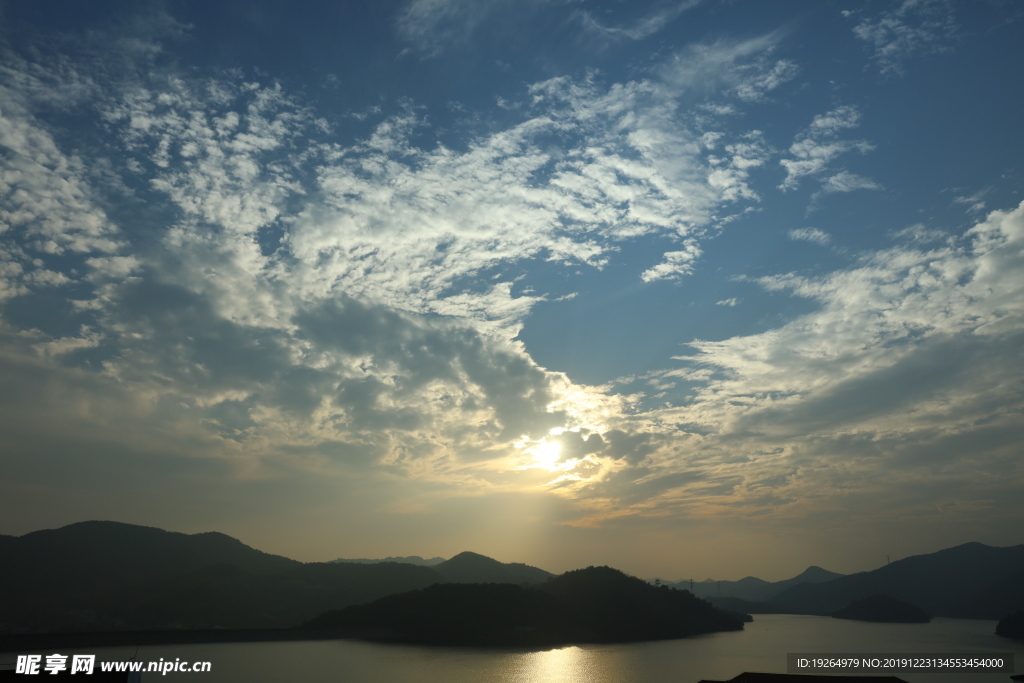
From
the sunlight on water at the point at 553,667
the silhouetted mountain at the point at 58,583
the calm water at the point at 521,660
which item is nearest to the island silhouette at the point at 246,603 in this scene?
the silhouetted mountain at the point at 58,583

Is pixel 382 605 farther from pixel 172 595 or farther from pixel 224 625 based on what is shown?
pixel 172 595

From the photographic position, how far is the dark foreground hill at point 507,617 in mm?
155375

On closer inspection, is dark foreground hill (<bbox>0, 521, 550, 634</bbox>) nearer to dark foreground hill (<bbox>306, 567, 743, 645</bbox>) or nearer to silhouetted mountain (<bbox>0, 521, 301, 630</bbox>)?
silhouetted mountain (<bbox>0, 521, 301, 630</bbox>)

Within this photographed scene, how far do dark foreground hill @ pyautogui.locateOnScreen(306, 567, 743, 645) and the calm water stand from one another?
12.7 metres

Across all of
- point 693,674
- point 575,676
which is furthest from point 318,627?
point 693,674

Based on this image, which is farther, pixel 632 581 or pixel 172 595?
pixel 632 581

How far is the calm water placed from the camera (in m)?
90.9

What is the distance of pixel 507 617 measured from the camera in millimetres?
158000

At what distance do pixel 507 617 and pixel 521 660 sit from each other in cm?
4294

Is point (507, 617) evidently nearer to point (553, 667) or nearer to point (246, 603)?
point (553, 667)

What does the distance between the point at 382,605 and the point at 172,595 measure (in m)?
65.8

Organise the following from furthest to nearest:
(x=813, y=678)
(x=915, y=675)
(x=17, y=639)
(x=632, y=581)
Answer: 1. (x=632, y=581)
2. (x=17, y=639)
3. (x=915, y=675)
4. (x=813, y=678)

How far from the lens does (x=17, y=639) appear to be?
→ 11144 centimetres

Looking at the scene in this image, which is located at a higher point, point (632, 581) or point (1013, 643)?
point (632, 581)
